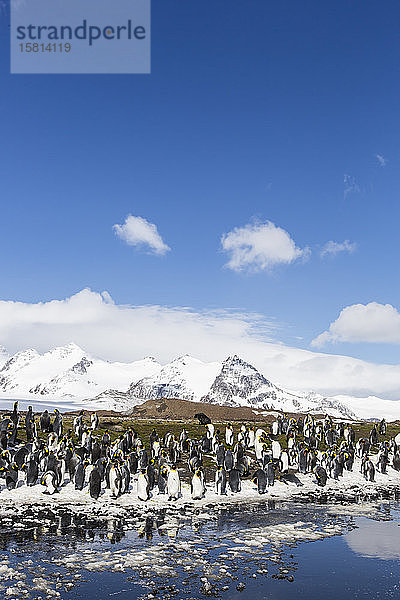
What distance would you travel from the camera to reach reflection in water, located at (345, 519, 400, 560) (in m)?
14.2

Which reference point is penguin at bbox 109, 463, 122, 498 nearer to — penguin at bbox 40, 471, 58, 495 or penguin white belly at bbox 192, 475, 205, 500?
penguin at bbox 40, 471, 58, 495

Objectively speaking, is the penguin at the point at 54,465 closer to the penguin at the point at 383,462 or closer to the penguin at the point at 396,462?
the penguin at the point at 383,462

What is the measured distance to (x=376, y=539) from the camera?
1556 cm

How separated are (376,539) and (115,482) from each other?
9850mm

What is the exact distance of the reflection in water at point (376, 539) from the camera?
14.2 meters

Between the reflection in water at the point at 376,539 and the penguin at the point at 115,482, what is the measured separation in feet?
29.1

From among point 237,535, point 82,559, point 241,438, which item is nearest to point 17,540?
point 82,559

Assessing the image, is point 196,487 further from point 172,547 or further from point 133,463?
point 172,547

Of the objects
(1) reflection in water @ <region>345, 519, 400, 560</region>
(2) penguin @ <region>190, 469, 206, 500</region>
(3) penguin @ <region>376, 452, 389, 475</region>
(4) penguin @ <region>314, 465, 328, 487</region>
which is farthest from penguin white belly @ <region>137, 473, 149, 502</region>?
(3) penguin @ <region>376, 452, 389, 475</region>

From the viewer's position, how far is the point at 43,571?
11859mm

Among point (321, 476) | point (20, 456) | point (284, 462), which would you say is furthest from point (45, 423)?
point (321, 476)

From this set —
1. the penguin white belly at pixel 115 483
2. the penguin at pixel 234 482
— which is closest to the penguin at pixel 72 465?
the penguin white belly at pixel 115 483

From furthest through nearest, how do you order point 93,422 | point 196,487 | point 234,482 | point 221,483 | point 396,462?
point 93,422, point 396,462, point 234,482, point 221,483, point 196,487

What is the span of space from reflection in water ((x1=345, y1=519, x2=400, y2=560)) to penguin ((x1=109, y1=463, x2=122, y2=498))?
8.88 metres
